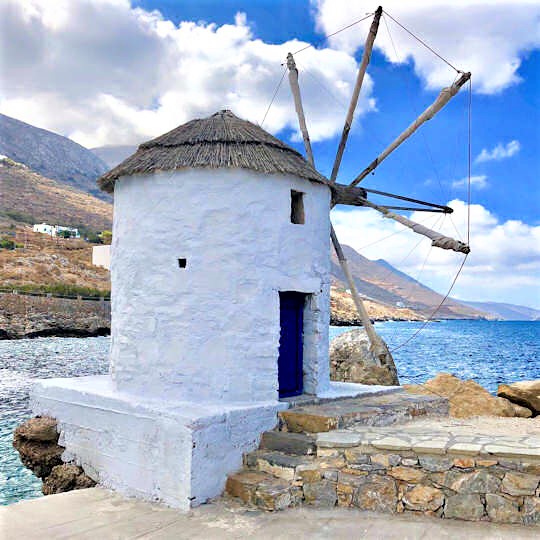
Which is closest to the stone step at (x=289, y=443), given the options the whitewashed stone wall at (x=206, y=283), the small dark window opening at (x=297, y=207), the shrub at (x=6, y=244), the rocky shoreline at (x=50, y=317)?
the whitewashed stone wall at (x=206, y=283)

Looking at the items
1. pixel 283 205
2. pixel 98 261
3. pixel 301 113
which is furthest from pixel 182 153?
pixel 98 261

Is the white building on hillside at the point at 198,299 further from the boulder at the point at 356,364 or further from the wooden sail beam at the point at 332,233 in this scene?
the boulder at the point at 356,364

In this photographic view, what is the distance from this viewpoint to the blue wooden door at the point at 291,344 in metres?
8.63

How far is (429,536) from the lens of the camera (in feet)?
18.2

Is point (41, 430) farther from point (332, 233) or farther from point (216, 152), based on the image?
point (332, 233)

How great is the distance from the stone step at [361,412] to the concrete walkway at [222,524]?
1266mm

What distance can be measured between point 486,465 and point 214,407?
3.09 m

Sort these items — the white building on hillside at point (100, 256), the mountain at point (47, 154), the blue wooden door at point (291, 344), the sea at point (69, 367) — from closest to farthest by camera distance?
1. the blue wooden door at point (291, 344)
2. the sea at point (69, 367)
3. the white building on hillside at point (100, 256)
4. the mountain at point (47, 154)

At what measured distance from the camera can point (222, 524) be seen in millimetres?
6039

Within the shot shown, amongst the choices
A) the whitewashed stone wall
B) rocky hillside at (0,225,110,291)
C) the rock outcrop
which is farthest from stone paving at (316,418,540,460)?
rocky hillside at (0,225,110,291)

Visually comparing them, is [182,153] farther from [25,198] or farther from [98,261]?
[25,198]

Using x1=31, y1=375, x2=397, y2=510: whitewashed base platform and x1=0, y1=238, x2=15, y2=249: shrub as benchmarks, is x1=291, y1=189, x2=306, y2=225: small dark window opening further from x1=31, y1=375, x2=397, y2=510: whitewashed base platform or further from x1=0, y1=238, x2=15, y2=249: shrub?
x1=0, y1=238, x2=15, y2=249: shrub

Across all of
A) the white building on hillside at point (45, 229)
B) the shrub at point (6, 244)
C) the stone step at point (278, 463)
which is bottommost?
the stone step at point (278, 463)

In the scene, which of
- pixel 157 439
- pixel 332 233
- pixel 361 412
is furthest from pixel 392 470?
pixel 332 233
